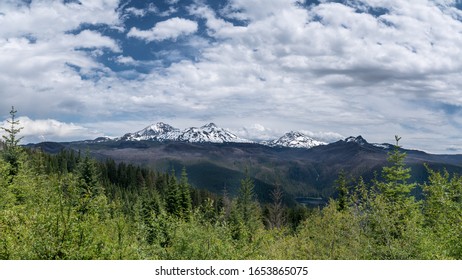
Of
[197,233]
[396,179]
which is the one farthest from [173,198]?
[197,233]

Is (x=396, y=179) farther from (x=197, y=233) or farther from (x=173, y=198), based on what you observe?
(x=173, y=198)

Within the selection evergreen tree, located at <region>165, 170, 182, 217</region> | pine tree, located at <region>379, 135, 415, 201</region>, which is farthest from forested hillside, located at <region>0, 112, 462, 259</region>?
evergreen tree, located at <region>165, 170, 182, 217</region>

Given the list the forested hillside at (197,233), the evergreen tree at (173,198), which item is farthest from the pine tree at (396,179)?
the evergreen tree at (173,198)

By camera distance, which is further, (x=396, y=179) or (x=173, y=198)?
(x=173, y=198)

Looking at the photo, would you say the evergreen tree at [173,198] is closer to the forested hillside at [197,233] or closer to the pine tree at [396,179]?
the forested hillside at [197,233]

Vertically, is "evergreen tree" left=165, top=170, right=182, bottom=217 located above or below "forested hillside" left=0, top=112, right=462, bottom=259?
below

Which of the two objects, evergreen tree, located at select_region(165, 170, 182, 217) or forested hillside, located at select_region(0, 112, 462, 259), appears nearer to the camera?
forested hillside, located at select_region(0, 112, 462, 259)

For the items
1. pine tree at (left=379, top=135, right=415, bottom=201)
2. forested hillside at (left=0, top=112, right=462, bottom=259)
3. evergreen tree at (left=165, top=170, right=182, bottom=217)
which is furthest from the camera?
evergreen tree at (left=165, top=170, right=182, bottom=217)

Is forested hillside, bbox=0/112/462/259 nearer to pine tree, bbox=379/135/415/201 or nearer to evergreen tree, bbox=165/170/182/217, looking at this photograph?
pine tree, bbox=379/135/415/201

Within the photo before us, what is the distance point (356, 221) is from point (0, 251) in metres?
23.5

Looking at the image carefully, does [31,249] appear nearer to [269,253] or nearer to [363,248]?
[269,253]

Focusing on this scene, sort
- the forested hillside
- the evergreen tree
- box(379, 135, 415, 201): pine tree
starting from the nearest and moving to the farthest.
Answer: the forested hillside < box(379, 135, 415, 201): pine tree < the evergreen tree

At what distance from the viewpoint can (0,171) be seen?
1417 inches
